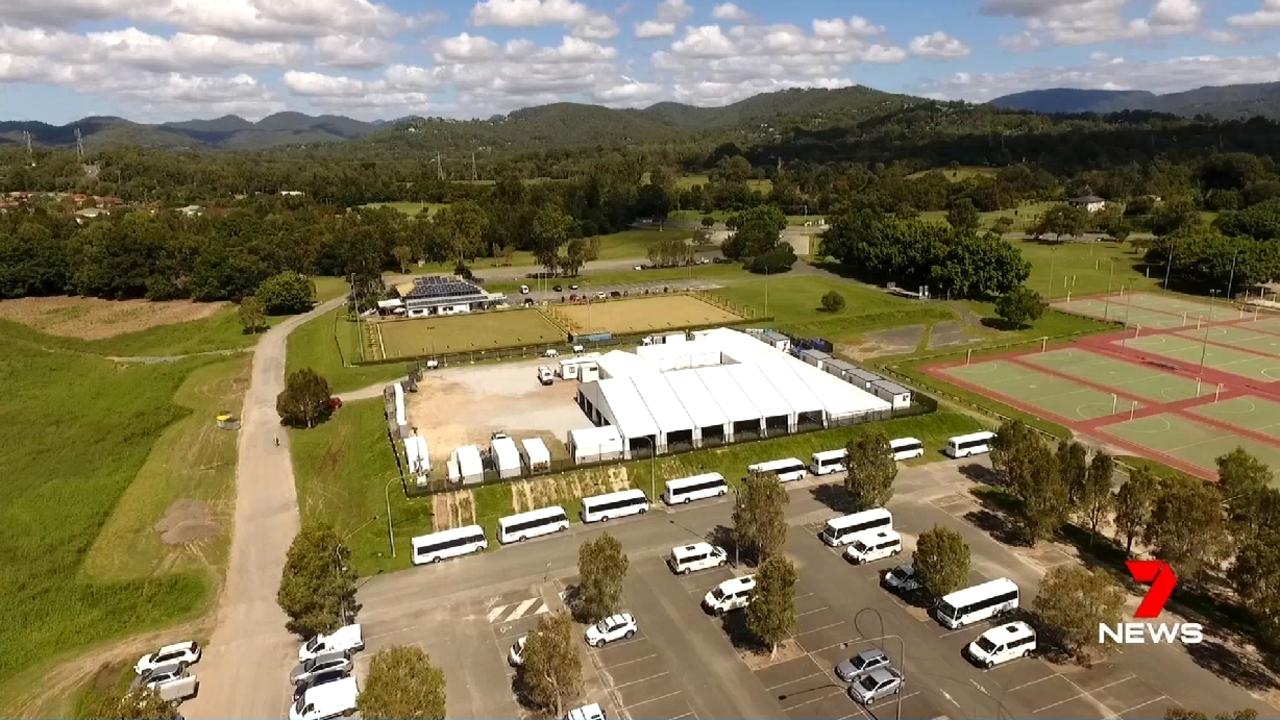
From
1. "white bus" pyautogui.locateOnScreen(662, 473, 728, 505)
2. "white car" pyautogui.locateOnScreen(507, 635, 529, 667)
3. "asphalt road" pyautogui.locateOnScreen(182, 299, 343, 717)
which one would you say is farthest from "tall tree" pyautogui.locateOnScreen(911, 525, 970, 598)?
"asphalt road" pyautogui.locateOnScreen(182, 299, 343, 717)

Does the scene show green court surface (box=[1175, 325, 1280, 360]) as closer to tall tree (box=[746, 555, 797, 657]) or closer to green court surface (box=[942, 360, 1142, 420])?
green court surface (box=[942, 360, 1142, 420])

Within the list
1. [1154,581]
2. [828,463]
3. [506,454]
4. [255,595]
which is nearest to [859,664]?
[1154,581]

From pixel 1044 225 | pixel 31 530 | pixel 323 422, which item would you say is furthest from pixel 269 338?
pixel 1044 225

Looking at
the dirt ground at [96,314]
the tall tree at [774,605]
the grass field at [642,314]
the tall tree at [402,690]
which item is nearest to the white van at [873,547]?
the tall tree at [774,605]

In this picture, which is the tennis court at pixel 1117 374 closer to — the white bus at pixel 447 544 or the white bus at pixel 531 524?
the white bus at pixel 531 524

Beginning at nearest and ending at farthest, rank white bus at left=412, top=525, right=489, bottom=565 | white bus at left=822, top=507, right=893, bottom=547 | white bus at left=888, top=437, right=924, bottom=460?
white bus at left=412, top=525, right=489, bottom=565
white bus at left=822, top=507, right=893, bottom=547
white bus at left=888, top=437, right=924, bottom=460
